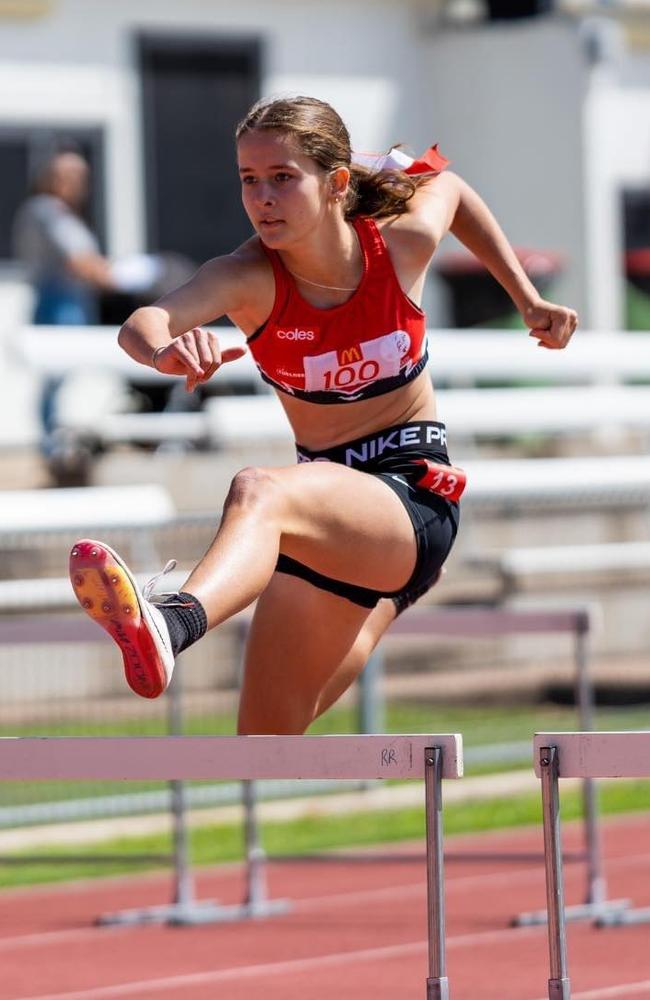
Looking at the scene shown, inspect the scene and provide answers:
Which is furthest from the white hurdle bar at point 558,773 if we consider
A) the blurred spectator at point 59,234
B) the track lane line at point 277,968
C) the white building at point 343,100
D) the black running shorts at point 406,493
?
the white building at point 343,100

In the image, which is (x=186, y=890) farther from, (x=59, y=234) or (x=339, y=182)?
(x=59, y=234)

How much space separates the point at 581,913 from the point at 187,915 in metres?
1.43

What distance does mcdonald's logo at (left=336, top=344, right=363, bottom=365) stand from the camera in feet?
16.7

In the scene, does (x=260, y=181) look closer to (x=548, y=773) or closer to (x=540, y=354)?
(x=548, y=773)

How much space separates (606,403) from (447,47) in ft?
17.7

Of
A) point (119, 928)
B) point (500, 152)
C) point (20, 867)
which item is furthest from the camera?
point (500, 152)

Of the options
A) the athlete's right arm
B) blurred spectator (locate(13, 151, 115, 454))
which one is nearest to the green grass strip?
blurred spectator (locate(13, 151, 115, 454))

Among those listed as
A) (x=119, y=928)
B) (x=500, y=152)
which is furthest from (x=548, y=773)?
(x=500, y=152)

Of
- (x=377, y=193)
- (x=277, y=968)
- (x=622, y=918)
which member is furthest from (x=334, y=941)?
(x=377, y=193)

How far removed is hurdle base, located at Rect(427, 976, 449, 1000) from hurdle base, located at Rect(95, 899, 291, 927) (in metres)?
3.35

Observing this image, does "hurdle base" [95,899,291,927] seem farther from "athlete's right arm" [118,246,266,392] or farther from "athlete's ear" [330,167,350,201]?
"athlete's ear" [330,167,350,201]

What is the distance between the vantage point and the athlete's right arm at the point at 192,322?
14.7 feet

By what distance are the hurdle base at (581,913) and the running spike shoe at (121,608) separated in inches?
133

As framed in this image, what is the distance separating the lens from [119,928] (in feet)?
24.9
